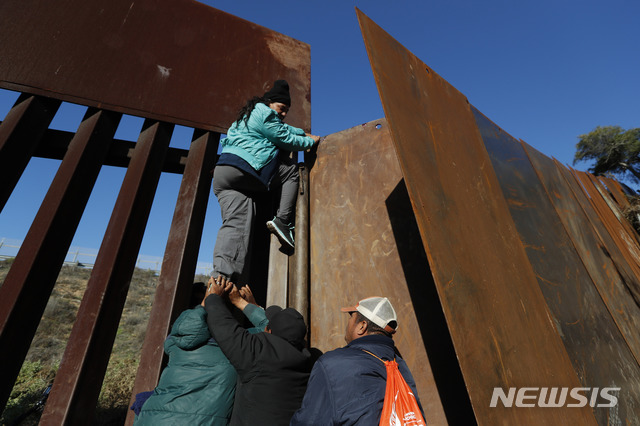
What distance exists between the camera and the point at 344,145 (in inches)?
118

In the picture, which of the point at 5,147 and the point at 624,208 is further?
the point at 624,208

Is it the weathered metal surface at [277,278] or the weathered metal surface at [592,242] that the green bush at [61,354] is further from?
the weathered metal surface at [592,242]

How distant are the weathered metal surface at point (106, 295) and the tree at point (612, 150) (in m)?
34.5

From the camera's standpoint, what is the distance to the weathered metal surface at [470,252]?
1.41 metres

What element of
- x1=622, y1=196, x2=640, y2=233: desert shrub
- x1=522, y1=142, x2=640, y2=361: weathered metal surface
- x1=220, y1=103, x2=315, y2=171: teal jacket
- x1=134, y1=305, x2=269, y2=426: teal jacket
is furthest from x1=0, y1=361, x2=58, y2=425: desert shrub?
x1=622, y1=196, x2=640, y2=233: desert shrub

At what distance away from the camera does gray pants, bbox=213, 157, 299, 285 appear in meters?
2.36

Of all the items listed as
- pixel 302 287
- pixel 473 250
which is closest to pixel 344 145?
pixel 302 287

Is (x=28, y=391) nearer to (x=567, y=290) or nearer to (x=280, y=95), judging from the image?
(x=280, y=95)

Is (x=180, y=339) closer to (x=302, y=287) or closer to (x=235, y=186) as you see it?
(x=302, y=287)

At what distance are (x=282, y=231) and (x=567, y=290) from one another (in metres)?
Result: 2.41

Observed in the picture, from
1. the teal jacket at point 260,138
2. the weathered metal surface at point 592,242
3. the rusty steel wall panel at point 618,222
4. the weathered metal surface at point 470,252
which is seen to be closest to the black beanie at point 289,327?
the weathered metal surface at point 470,252

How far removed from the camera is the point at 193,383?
1.71 metres

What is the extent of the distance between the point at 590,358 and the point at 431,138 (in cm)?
200

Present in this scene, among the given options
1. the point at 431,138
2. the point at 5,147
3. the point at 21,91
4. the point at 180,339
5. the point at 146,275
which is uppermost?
the point at 146,275
